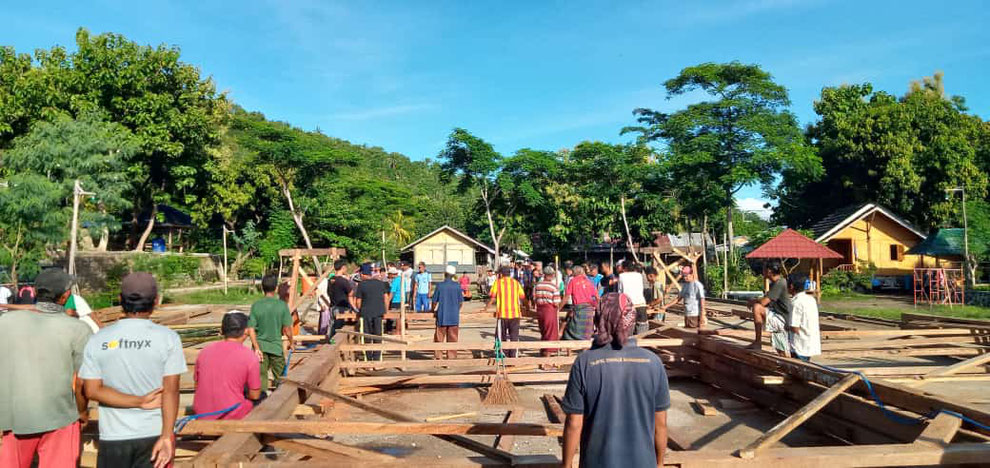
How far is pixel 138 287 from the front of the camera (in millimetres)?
3207

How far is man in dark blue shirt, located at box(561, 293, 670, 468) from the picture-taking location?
313 centimetres

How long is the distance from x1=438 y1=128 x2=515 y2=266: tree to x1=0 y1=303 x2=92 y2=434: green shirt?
33.5 meters

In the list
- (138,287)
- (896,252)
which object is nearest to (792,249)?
(896,252)

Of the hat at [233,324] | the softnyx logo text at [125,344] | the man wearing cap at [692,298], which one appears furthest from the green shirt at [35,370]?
the man wearing cap at [692,298]

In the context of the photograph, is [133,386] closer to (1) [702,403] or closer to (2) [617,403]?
(2) [617,403]

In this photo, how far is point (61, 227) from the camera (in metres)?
20.2

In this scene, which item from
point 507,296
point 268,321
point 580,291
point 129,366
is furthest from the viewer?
point 507,296

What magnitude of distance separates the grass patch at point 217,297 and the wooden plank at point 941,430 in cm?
2408

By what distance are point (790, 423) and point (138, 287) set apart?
4.17m

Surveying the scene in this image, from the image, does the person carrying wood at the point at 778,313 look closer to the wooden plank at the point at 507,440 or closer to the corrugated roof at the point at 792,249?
the wooden plank at the point at 507,440

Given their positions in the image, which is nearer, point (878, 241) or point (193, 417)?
point (193, 417)

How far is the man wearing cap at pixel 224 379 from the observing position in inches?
178

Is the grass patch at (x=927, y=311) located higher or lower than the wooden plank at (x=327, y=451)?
lower

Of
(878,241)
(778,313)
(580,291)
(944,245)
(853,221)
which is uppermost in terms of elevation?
(853,221)
